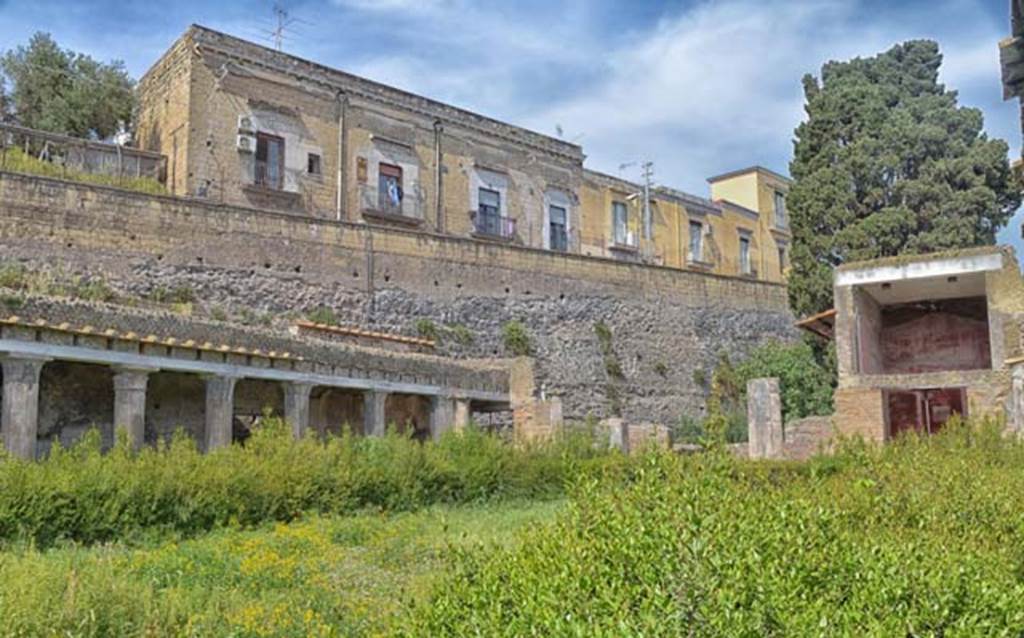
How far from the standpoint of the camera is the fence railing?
81.5 ft

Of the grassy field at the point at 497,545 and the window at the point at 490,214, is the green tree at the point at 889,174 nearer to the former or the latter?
the window at the point at 490,214

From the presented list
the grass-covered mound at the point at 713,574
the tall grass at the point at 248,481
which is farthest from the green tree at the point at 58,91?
the grass-covered mound at the point at 713,574

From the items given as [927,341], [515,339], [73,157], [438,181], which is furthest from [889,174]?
[73,157]

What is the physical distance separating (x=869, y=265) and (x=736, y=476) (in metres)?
17.9

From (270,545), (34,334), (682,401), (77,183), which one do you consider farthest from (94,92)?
(270,545)

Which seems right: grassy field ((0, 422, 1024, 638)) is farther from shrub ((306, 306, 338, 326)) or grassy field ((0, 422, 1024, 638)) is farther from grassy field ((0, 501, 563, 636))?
shrub ((306, 306, 338, 326))

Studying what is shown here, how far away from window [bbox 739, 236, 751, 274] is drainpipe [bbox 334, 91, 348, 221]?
2264 cm

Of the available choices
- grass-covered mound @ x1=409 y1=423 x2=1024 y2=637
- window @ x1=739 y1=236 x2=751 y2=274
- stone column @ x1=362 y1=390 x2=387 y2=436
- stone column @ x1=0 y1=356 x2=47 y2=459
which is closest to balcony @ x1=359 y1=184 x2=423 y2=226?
stone column @ x1=362 y1=390 x2=387 y2=436

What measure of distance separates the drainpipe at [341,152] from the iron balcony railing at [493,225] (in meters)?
5.71

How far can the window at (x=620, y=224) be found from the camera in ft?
137

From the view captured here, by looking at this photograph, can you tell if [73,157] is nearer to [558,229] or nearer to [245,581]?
[558,229]

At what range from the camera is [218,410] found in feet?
60.5

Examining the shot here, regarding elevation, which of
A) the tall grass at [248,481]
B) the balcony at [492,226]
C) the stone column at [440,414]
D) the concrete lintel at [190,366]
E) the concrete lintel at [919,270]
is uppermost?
the balcony at [492,226]

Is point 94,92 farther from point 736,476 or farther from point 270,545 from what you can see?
point 736,476
